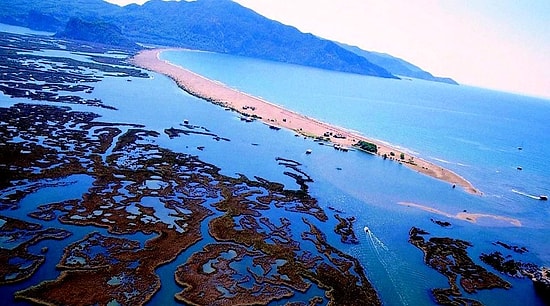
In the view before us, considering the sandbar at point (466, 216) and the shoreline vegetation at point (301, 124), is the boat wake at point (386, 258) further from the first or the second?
the shoreline vegetation at point (301, 124)

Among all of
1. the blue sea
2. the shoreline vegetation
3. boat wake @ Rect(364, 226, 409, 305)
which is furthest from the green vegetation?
boat wake @ Rect(364, 226, 409, 305)

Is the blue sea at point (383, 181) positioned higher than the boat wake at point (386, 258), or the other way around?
the blue sea at point (383, 181)

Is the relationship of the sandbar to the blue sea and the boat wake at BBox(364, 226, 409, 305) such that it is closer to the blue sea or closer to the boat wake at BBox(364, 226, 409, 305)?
the blue sea

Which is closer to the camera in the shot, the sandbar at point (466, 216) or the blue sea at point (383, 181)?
the blue sea at point (383, 181)

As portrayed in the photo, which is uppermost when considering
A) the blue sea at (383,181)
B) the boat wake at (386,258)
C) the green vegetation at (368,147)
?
the green vegetation at (368,147)

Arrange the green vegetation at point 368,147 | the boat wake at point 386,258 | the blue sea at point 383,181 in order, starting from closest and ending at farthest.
A: the boat wake at point 386,258, the blue sea at point 383,181, the green vegetation at point 368,147

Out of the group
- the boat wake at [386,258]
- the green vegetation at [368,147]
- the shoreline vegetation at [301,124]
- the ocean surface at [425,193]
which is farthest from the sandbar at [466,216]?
the green vegetation at [368,147]

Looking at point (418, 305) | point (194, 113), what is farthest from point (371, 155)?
point (418, 305)

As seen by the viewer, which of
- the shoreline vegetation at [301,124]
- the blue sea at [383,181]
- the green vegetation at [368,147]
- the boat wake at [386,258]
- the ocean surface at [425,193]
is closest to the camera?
the boat wake at [386,258]

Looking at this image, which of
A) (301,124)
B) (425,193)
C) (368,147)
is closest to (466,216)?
(425,193)
